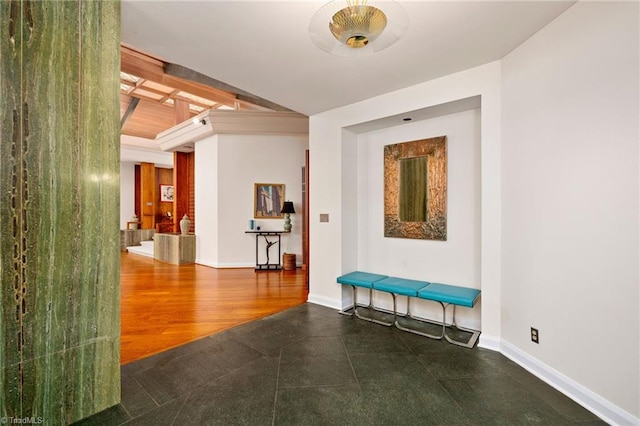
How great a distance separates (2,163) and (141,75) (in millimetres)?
4207

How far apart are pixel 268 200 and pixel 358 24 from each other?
535cm

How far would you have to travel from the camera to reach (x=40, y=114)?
63.2 inches

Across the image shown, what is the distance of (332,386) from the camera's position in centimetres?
209

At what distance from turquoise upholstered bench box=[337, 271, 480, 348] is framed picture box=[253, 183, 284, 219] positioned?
3.48 metres

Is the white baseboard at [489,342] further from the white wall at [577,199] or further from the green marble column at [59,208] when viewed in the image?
the green marble column at [59,208]

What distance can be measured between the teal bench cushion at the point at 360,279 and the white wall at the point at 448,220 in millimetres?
283

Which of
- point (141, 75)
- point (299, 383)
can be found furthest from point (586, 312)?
point (141, 75)

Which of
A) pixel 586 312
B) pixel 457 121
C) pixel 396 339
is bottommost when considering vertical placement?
pixel 396 339

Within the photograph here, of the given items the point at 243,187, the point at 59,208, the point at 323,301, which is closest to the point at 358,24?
the point at 59,208

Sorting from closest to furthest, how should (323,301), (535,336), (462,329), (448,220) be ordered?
(535,336) → (462,329) → (448,220) → (323,301)

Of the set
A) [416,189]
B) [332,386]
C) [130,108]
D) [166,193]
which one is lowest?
[332,386]

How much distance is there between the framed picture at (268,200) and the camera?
6676 millimetres

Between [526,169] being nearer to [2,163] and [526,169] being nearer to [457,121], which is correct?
[457,121]

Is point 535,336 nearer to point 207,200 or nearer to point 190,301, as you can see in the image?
point 190,301
